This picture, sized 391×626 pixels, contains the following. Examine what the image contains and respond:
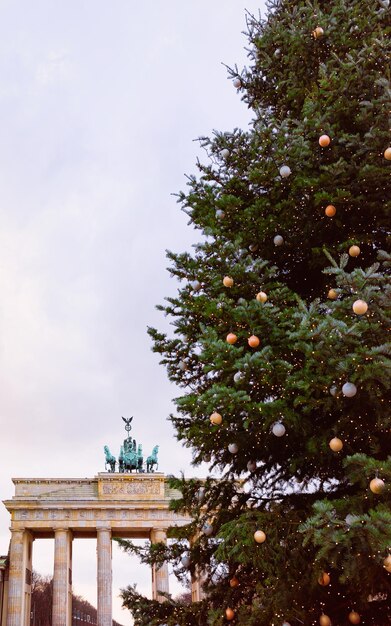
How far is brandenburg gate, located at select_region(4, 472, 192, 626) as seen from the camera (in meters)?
46.2

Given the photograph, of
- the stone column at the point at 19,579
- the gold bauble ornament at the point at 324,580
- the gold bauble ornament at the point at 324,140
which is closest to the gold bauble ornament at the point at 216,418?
the gold bauble ornament at the point at 324,580

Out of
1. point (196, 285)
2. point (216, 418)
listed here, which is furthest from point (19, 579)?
point (216, 418)

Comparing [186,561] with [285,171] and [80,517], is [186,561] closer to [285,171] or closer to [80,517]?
[285,171]

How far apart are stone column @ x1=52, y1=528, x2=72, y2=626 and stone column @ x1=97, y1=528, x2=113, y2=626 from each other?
225 centimetres

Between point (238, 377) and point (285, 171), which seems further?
point (285, 171)

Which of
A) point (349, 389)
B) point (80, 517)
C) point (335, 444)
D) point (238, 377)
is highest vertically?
point (80, 517)

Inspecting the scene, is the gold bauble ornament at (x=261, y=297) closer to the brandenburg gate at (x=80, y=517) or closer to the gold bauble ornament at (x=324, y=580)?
the gold bauble ornament at (x=324, y=580)

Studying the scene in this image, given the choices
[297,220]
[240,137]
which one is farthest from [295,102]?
[297,220]

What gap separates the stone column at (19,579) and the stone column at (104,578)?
514 centimetres

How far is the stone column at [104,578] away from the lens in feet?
147

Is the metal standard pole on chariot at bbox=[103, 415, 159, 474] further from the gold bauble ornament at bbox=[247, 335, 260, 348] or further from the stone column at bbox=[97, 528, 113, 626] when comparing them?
the gold bauble ornament at bbox=[247, 335, 260, 348]

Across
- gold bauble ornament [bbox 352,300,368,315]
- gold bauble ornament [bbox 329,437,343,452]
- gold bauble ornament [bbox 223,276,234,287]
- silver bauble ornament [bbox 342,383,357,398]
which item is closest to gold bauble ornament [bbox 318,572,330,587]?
gold bauble ornament [bbox 329,437,343,452]

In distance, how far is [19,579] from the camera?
45.3 meters

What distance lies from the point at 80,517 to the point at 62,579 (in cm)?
428
